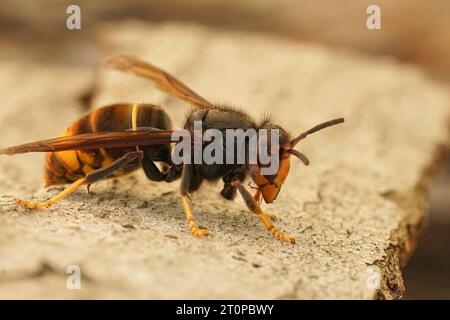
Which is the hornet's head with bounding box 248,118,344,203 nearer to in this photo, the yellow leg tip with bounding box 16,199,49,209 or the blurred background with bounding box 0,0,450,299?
the yellow leg tip with bounding box 16,199,49,209

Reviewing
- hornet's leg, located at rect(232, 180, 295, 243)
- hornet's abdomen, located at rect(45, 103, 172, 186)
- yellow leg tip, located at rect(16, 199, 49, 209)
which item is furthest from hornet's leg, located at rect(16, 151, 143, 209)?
hornet's leg, located at rect(232, 180, 295, 243)

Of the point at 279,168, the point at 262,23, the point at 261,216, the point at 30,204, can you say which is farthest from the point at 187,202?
the point at 262,23

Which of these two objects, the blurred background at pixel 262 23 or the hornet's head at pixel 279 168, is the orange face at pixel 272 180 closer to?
the hornet's head at pixel 279 168

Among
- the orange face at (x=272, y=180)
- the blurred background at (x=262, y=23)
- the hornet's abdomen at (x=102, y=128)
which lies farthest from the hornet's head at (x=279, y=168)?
the blurred background at (x=262, y=23)

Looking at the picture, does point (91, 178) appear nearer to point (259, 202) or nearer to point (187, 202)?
point (187, 202)
